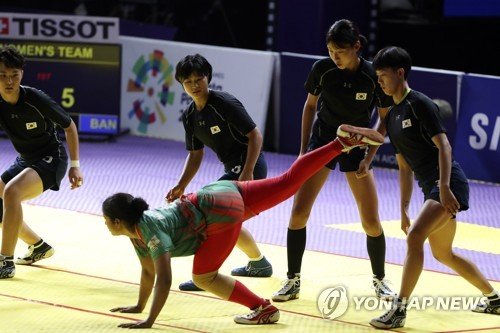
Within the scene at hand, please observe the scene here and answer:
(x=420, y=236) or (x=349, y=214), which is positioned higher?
(x=420, y=236)

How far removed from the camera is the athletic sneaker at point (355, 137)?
7.44 meters

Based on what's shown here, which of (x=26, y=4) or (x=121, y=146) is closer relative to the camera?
(x=121, y=146)

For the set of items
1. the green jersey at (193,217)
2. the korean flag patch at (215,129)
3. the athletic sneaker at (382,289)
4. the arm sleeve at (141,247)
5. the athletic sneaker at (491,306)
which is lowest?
the athletic sneaker at (382,289)

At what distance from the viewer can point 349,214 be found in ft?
40.2

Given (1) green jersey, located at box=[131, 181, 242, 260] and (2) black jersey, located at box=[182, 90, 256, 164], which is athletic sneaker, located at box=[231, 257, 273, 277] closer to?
(2) black jersey, located at box=[182, 90, 256, 164]

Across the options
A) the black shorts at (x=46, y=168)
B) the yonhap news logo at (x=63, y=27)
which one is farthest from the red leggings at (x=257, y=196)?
the yonhap news logo at (x=63, y=27)

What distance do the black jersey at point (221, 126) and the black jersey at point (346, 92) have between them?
58 centimetres

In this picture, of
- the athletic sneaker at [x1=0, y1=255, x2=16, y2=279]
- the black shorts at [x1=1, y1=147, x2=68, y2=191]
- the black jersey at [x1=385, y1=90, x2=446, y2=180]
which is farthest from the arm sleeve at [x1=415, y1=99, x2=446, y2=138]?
the athletic sneaker at [x1=0, y1=255, x2=16, y2=279]

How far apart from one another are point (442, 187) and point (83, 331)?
8.12 ft

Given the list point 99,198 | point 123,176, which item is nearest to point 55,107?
point 99,198

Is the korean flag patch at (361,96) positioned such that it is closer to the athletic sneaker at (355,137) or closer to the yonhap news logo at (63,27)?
the athletic sneaker at (355,137)

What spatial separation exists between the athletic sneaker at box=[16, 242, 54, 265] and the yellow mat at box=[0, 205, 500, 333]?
69 millimetres

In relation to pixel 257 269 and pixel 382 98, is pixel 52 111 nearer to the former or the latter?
pixel 257 269

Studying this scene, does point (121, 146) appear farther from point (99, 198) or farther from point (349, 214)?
point (349, 214)
